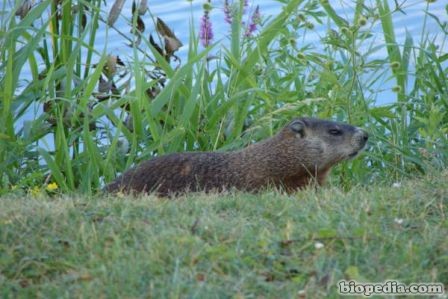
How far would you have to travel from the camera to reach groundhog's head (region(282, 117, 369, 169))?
709 cm

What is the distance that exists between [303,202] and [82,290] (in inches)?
56.6

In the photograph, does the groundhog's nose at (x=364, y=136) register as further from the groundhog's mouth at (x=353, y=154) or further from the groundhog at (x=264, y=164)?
the groundhog's mouth at (x=353, y=154)

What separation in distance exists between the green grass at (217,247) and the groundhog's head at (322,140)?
2.20m

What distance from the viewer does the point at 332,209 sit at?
469 centimetres

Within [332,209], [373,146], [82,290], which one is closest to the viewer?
[82,290]

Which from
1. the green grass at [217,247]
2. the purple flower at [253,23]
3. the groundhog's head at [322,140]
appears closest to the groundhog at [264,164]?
the groundhog's head at [322,140]

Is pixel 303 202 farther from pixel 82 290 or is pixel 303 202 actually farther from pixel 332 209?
pixel 82 290

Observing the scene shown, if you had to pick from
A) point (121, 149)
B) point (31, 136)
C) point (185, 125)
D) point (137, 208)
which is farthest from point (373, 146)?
point (137, 208)

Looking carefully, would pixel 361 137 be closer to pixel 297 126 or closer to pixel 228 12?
pixel 297 126

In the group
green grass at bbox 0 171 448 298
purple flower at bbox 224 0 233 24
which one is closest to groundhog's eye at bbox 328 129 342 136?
purple flower at bbox 224 0 233 24

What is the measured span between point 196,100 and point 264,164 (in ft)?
2.76

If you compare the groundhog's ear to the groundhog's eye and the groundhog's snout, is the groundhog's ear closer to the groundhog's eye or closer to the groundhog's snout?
the groundhog's eye

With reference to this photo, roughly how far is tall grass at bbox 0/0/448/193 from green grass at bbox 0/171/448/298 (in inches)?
94.1

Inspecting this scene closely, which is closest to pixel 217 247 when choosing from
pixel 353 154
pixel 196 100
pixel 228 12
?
pixel 353 154
